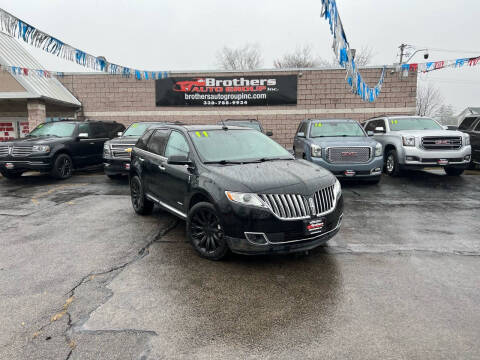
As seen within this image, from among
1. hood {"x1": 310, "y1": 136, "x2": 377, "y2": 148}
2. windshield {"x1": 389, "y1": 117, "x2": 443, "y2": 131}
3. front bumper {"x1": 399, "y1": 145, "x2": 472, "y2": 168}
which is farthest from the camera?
windshield {"x1": 389, "y1": 117, "x2": 443, "y2": 131}

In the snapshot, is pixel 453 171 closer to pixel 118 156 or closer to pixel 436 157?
pixel 436 157

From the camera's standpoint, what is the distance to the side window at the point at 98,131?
460 inches

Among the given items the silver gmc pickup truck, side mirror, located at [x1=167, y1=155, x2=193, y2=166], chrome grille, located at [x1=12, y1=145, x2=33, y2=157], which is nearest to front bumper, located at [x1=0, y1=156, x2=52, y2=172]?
chrome grille, located at [x1=12, y1=145, x2=33, y2=157]

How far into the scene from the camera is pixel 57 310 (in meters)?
3.04

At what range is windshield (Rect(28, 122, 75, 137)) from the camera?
1073cm

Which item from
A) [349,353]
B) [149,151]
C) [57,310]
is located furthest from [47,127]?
[349,353]

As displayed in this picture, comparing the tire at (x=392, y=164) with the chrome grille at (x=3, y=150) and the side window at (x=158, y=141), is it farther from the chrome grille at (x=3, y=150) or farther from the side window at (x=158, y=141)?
the chrome grille at (x=3, y=150)

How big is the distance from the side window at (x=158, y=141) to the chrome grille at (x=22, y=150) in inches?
216

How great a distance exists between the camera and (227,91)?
1681cm

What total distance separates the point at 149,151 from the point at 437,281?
4.64 meters

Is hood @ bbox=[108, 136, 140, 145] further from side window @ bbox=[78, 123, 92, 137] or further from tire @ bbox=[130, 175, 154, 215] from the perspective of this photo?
tire @ bbox=[130, 175, 154, 215]

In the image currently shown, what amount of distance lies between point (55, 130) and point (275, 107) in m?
9.91

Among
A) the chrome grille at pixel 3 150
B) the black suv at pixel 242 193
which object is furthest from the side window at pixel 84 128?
the black suv at pixel 242 193

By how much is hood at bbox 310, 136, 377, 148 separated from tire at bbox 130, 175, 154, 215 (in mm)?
4644
